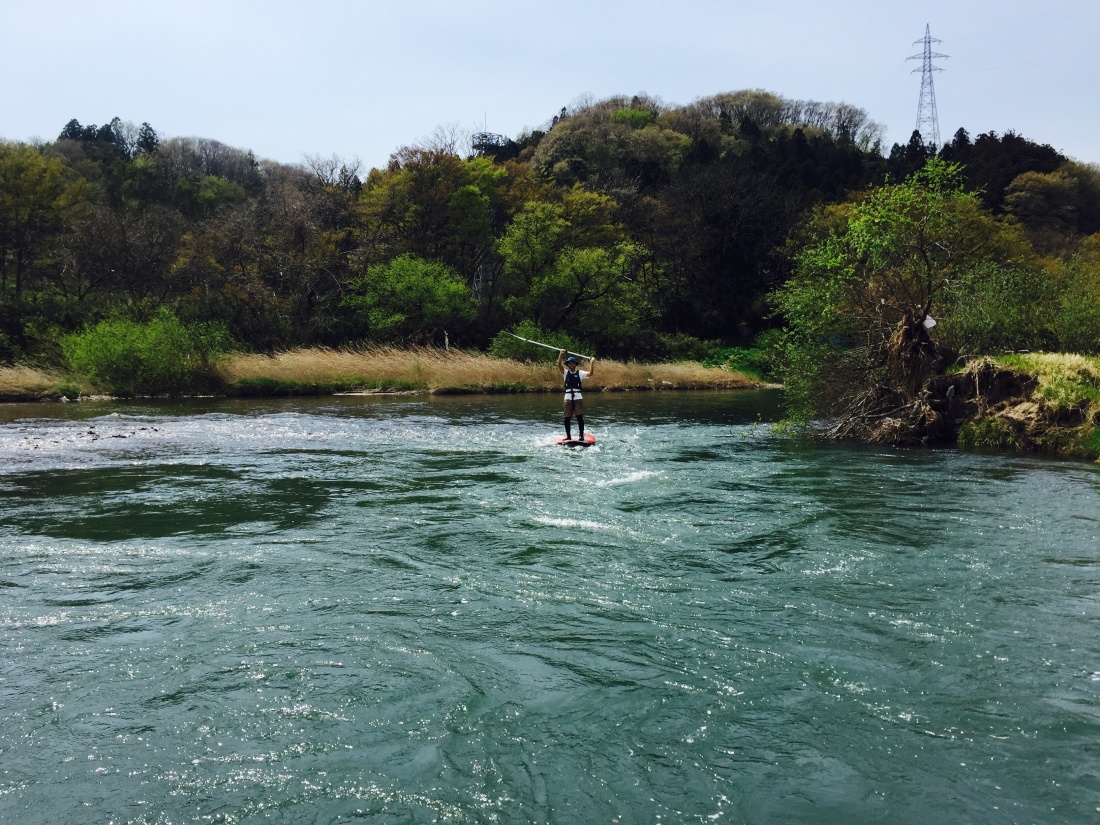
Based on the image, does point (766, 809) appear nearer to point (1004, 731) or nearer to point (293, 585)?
point (1004, 731)

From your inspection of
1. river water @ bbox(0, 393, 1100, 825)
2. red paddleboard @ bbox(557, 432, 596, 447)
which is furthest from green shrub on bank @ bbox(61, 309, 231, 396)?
river water @ bbox(0, 393, 1100, 825)

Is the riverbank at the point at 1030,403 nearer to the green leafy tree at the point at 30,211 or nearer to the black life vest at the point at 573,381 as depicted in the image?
the black life vest at the point at 573,381

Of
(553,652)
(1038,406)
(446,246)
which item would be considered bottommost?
(553,652)

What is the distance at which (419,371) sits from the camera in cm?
4278

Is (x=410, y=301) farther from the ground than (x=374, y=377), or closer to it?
farther from the ground

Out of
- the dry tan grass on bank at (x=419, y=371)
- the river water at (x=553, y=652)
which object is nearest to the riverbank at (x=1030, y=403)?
the river water at (x=553, y=652)

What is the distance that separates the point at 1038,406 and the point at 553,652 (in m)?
17.6

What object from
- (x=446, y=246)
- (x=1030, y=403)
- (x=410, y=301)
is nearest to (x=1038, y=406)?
(x=1030, y=403)

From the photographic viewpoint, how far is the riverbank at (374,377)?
37406 mm

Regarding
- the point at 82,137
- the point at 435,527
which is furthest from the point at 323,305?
the point at 82,137

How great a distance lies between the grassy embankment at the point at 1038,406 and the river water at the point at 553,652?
4.40 metres

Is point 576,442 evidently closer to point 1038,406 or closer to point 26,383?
point 1038,406

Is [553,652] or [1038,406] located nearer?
[553,652]

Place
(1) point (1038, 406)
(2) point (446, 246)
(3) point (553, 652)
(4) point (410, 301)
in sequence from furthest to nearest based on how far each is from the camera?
(2) point (446, 246) → (4) point (410, 301) → (1) point (1038, 406) → (3) point (553, 652)
